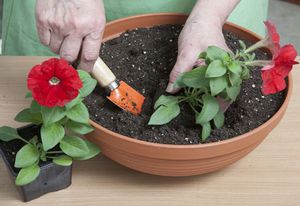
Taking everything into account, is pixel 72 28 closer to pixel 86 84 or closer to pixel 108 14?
pixel 86 84

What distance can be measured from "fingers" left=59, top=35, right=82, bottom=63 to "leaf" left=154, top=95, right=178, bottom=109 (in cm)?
14

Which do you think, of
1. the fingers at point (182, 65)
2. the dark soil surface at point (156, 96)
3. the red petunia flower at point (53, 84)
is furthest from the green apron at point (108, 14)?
the red petunia flower at point (53, 84)

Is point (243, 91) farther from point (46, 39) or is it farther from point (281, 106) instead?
point (46, 39)

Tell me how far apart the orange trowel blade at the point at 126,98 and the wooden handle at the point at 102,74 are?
2 centimetres

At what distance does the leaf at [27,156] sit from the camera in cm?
70

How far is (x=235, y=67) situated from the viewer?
0.71 m

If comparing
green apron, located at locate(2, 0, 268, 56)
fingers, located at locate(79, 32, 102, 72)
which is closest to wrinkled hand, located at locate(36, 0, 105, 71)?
fingers, located at locate(79, 32, 102, 72)

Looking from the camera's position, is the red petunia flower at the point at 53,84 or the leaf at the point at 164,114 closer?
the red petunia flower at the point at 53,84

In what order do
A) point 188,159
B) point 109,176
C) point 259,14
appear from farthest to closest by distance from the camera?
1. point 259,14
2. point 109,176
3. point 188,159

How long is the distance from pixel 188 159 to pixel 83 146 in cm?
15

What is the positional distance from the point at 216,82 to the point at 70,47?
0.23m

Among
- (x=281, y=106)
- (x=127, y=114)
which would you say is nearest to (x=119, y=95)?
(x=127, y=114)

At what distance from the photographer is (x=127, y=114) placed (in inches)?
31.1

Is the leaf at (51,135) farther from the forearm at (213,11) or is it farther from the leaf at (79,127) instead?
the forearm at (213,11)
